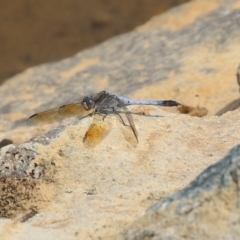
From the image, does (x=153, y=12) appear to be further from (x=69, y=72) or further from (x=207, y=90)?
(x=207, y=90)

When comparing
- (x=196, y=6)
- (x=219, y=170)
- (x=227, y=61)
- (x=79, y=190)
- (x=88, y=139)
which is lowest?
(x=219, y=170)

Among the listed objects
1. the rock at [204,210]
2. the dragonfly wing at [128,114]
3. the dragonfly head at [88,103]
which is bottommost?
the rock at [204,210]

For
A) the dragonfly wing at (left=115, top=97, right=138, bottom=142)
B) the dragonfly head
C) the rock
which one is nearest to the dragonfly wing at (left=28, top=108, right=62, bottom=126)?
the dragonfly head

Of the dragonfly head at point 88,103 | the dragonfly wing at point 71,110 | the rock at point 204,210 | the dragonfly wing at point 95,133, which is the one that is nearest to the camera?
the rock at point 204,210

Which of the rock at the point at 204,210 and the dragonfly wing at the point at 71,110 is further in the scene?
the dragonfly wing at the point at 71,110

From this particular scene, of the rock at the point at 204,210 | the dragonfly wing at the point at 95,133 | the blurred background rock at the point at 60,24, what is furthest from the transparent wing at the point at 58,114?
the blurred background rock at the point at 60,24

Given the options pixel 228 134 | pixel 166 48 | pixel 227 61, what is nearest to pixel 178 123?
pixel 228 134

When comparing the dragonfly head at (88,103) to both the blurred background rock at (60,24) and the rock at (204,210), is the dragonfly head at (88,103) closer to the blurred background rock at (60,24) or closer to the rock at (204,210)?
the rock at (204,210)
